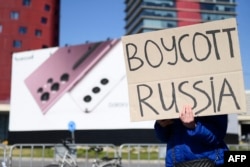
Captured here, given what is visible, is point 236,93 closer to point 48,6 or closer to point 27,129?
point 27,129

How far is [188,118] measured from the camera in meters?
2.98

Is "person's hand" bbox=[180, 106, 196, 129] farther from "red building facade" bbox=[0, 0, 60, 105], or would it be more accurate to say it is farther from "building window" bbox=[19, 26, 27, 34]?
"building window" bbox=[19, 26, 27, 34]

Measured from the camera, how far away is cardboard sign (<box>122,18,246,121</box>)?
309 centimetres

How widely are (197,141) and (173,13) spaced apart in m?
101

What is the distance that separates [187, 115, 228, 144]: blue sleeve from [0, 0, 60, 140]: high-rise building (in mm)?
51161

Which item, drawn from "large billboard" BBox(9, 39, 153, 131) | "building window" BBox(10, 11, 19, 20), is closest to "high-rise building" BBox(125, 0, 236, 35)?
"building window" BBox(10, 11, 19, 20)

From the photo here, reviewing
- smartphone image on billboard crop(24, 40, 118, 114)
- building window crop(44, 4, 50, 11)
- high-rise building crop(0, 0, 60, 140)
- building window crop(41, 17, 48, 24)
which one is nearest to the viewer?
smartphone image on billboard crop(24, 40, 118, 114)

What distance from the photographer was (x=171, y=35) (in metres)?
3.31

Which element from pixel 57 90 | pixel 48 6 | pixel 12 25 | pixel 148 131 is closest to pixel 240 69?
pixel 148 131

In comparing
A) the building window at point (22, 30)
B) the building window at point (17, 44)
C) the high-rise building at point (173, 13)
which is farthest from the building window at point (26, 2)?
the high-rise building at point (173, 13)

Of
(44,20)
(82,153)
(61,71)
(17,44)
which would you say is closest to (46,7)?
(44,20)

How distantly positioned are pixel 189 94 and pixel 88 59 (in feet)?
100

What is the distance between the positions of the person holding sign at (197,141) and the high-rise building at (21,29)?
5113 cm

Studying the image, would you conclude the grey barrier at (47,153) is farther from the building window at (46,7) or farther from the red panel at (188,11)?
the red panel at (188,11)
